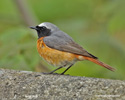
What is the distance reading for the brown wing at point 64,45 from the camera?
6.00 metres

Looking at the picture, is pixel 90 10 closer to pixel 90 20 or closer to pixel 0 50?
pixel 90 20

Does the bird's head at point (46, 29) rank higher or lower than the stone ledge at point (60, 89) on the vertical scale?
higher

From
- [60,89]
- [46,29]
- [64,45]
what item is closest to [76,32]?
[46,29]

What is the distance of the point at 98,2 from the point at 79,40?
1573 millimetres

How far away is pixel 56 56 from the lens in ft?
20.0

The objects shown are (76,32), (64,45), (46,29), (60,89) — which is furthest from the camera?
(76,32)

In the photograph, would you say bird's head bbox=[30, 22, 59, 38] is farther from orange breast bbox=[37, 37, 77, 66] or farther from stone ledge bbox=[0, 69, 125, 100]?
stone ledge bbox=[0, 69, 125, 100]

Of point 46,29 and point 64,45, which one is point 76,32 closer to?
point 46,29

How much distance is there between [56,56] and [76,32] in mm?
2574

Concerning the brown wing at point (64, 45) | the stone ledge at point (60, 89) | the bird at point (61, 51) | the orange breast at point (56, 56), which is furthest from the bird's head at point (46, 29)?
the stone ledge at point (60, 89)

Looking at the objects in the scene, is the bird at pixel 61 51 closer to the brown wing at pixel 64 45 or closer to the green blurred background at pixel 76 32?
the brown wing at pixel 64 45

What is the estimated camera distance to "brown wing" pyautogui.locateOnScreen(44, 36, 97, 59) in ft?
19.7

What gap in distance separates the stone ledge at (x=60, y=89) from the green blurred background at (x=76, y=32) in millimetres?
1525

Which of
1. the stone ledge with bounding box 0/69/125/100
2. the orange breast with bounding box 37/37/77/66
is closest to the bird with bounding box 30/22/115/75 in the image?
the orange breast with bounding box 37/37/77/66
